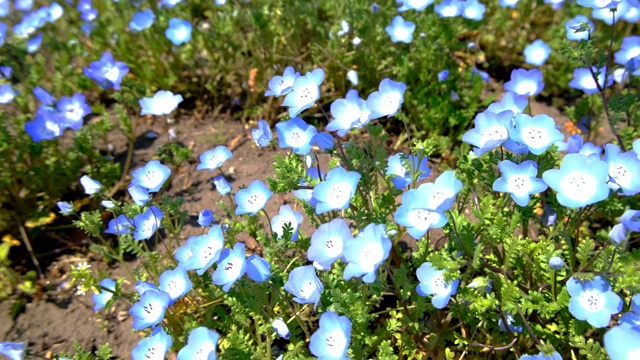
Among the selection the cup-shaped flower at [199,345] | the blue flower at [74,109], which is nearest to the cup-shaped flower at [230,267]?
the cup-shaped flower at [199,345]

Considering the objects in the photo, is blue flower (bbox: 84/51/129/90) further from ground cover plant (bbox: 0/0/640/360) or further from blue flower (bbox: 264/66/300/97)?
blue flower (bbox: 264/66/300/97)

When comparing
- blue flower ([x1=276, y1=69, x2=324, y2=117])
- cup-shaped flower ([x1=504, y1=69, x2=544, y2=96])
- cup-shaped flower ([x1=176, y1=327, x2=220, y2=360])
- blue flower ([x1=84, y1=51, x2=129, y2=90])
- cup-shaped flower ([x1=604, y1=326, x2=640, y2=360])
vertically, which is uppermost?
blue flower ([x1=276, y1=69, x2=324, y2=117])

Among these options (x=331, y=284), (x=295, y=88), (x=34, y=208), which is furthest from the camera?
(x=34, y=208)

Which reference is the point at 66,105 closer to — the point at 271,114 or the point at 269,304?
the point at 271,114

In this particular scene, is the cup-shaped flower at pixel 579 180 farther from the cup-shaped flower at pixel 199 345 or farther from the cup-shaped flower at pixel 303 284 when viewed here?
the cup-shaped flower at pixel 199 345

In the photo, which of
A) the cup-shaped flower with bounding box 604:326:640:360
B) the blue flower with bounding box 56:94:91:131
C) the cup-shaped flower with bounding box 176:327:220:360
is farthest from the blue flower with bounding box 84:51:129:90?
the cup-shaped flower with bounding box 604:326:640:360

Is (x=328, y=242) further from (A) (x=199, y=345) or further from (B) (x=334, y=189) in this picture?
(A) (x=199, y=345)

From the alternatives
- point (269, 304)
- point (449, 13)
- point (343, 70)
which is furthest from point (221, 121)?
point (269, 304)
